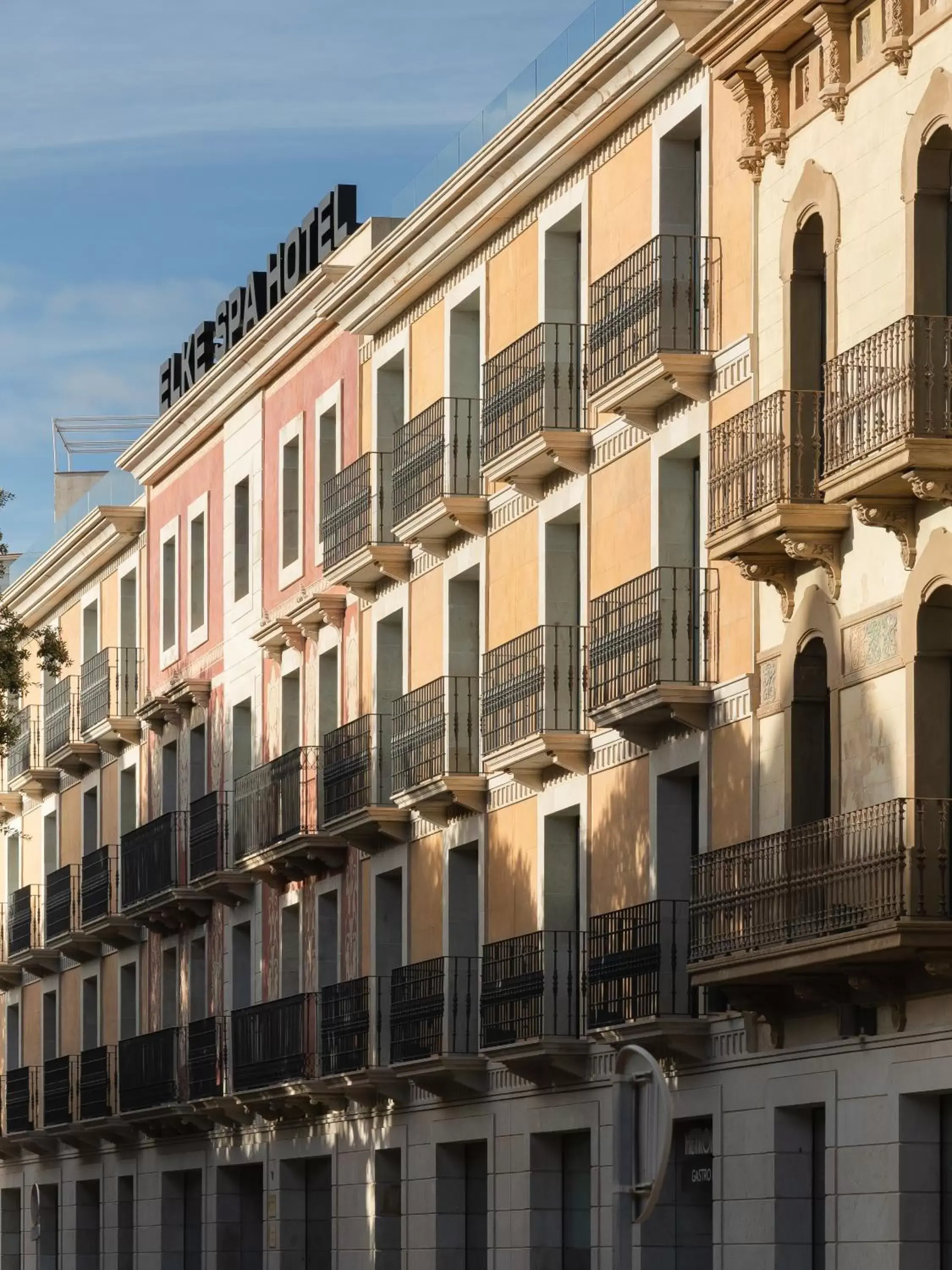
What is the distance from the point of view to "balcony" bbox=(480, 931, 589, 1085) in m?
31.7

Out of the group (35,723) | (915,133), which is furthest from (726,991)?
(35,723)

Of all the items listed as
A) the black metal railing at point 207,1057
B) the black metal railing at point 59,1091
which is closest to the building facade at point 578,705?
the black metal railing at point 207,1057

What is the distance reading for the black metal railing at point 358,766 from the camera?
38344mm

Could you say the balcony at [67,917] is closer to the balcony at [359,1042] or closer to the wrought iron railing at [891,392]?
the balcony at [359,1042]

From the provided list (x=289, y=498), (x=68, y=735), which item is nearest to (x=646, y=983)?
(x=289, y=498)

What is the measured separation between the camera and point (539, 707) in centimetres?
3272

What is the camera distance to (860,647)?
25938 millimetres

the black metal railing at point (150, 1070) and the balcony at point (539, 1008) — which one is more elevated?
the balcony at point (539, 1008)

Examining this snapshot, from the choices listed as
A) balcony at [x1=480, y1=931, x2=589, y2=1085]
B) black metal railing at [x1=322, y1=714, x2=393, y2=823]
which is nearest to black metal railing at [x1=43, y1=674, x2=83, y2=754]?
black metal railing at [x1=322, y1=714, x2=393, y2=823]

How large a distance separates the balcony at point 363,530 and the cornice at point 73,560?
1311 cm

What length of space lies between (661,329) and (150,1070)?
22.4 meters

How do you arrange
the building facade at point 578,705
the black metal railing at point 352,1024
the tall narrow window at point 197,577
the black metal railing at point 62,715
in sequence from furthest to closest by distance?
the black metal railing at point 62,715 < the tall narrow window at point 197,577 < the black metal railing at point 352,1024 < the building facade at point 578,705

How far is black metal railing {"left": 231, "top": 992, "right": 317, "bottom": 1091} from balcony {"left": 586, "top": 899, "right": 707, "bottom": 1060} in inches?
412

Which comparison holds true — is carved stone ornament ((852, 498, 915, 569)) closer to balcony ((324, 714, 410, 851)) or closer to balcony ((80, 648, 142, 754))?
balcony ((324, 714, 410, 851))
